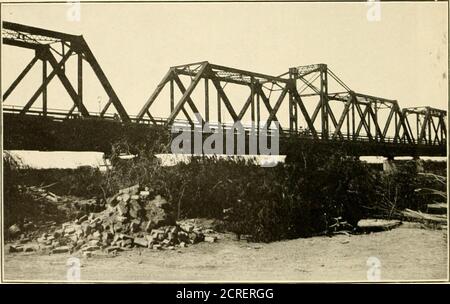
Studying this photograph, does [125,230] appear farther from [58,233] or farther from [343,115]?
[343,115]

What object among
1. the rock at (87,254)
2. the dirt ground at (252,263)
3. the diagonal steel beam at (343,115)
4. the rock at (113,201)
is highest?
the diagonal steel beam at (343,115)

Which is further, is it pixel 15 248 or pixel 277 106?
pixel 277 106

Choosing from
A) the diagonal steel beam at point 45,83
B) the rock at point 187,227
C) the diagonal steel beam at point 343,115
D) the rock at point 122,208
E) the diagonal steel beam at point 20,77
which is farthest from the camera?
the diagonal steel beam at point 343,115

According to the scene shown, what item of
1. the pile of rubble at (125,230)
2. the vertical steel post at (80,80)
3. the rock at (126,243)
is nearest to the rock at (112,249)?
the pile of rubble at (125,230)

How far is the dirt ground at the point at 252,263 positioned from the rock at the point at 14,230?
81 centimetres

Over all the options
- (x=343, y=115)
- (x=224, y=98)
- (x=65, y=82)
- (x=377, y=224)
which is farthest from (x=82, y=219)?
(x=343, y=115)

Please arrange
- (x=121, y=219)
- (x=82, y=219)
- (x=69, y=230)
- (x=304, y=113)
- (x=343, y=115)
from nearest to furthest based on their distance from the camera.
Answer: (x=69, y=230), (x=121, y=219), (x=82, y=219), (x=304, y=113), (x=343, y=115)

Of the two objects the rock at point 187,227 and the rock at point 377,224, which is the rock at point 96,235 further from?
the rock at point 377,224

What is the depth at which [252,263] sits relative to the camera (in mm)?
12156

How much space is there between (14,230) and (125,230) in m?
3.09

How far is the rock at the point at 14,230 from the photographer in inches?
500

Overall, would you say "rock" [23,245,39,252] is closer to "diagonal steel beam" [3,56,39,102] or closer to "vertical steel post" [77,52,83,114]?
"diagonal steel beam" [3,56,39,102]
